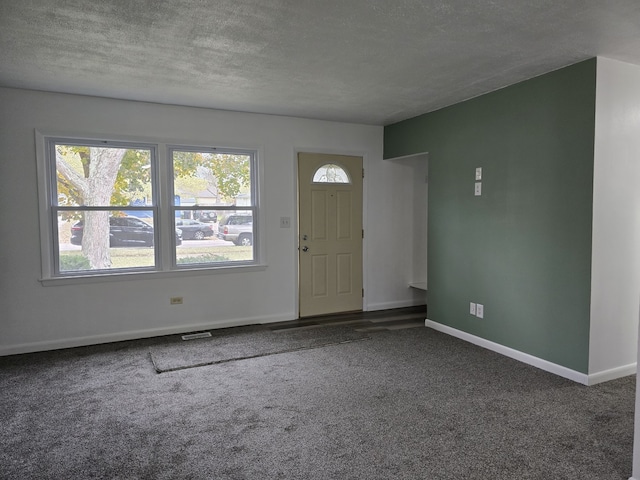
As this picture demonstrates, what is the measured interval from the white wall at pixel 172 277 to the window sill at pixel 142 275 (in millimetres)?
Result: 39

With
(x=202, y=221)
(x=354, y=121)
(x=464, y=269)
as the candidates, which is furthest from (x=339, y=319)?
(x=354, y=121)

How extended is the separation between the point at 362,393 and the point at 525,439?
3.55 ft

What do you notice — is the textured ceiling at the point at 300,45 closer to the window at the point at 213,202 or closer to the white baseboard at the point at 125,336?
the window at the point at 213,202

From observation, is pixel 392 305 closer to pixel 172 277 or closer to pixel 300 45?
pixel 172 277

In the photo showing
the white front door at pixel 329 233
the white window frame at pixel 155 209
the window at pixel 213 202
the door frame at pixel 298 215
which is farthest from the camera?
the white front door at pixel 329 233

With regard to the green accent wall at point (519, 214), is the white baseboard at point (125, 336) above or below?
below

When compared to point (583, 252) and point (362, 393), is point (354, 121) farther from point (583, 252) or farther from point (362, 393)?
point (362, 393)

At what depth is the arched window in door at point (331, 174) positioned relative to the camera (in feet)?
17.6

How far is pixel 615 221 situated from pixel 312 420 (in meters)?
2.71

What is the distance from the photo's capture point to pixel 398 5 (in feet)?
7.54

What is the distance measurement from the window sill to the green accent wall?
7.18 feet

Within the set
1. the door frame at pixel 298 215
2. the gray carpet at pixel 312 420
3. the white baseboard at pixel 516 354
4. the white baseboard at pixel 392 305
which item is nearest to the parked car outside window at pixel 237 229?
the door frame at pixel 298 215

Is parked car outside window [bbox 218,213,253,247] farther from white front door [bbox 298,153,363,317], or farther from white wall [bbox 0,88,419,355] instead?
white front door [bbox 298,153,363,317]

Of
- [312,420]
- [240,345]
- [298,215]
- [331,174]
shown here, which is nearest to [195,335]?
[240,345]
